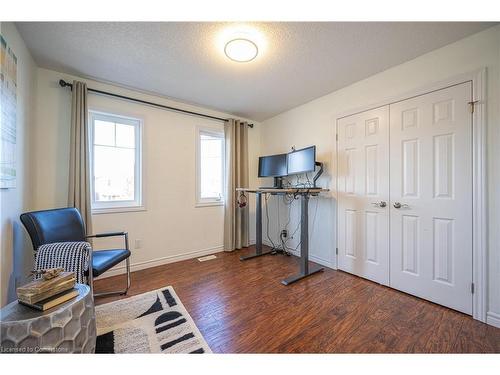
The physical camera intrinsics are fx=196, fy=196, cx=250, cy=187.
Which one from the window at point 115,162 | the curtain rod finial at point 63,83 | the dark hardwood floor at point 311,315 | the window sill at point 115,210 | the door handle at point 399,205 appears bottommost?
the dark hardwood floor at point 311,315

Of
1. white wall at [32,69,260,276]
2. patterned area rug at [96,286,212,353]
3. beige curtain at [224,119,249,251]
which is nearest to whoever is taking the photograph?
patterned area rug at [96,286,212,353]

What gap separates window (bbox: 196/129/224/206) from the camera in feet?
10.4

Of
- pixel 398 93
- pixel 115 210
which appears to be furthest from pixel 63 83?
pixel 398 93

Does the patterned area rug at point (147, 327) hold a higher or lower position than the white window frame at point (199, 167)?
lower

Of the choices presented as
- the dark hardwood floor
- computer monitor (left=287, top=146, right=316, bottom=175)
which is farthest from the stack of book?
computer monitor (left=287, top=146, right=316, bottom=175)

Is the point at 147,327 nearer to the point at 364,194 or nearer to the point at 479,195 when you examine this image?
the point at 364,194

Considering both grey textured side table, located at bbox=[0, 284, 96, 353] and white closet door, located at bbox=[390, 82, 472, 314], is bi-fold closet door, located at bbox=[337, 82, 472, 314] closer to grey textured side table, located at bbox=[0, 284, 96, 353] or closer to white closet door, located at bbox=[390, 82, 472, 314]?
white closet door, located at bbox=[390, 82, 472, 314]

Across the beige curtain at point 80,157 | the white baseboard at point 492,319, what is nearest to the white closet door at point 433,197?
the white baseboard at point 492,319

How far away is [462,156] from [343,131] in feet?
3.76

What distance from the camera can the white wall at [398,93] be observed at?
59.7 inches

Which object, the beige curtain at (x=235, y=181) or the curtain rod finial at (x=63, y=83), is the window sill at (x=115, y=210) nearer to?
the beige curtain at (x=235, y=181)

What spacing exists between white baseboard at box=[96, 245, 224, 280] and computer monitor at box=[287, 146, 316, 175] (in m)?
1.78

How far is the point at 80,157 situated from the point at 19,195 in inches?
25.1

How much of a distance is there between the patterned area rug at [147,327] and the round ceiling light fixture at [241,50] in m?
2.30
